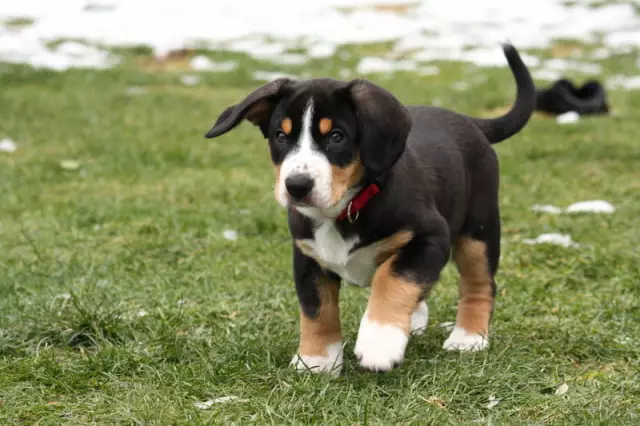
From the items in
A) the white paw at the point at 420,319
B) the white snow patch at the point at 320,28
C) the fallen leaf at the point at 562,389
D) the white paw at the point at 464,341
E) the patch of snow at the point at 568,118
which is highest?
the fallen leaf at the point at 562,389

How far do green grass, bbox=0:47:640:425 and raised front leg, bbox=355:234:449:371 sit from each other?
169mm

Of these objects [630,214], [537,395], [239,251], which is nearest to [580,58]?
[630,214]

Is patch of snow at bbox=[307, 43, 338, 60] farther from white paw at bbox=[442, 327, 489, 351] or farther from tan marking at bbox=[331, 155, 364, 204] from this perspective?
tan marking at bbox=[331, 155, 364, 204]

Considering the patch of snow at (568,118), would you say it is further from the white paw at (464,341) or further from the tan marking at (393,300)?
the tan marking at (393,300)

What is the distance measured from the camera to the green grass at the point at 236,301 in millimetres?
3232

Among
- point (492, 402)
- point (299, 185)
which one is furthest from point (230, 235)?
point (492, 402)

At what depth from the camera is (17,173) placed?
314 inches

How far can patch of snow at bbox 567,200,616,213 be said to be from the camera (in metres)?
6.64

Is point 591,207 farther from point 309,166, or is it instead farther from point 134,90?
point 134,90

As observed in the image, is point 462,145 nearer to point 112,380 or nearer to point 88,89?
point 112,380

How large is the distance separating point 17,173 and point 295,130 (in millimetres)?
5360

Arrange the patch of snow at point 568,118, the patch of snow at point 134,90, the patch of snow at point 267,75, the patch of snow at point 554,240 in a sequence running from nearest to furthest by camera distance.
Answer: the patch of snow at point 554,240 < the patch of snow at point 568,118 < the patch of snow at point 134,90 < the patch of snow at point 267,75

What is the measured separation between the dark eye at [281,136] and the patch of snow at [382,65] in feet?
40.9

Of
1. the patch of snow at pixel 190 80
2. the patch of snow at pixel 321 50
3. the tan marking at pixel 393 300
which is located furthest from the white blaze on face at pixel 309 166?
the patch of snow at pixel 321 50
